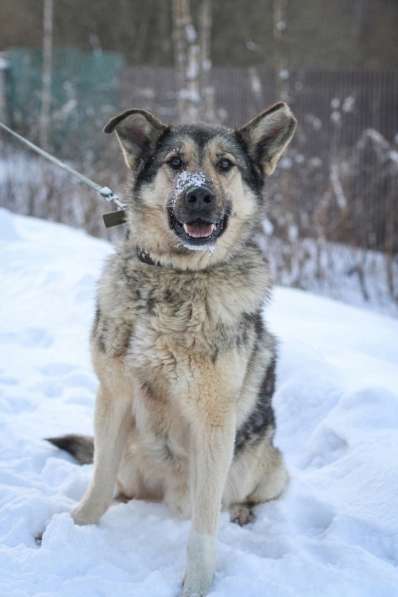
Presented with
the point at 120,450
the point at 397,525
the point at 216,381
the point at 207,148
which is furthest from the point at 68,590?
the point at 207,148

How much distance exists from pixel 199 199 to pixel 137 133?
494mm

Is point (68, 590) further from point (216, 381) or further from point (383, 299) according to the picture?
point (383, 299)

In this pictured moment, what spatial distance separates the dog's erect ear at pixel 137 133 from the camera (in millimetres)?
2789

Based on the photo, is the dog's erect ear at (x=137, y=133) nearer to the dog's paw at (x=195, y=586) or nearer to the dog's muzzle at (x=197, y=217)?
the dog's muzzle at (x=197, y=217)

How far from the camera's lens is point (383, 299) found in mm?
7898

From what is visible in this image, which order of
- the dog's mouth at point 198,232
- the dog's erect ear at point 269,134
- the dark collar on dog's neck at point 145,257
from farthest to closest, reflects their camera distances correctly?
the dog's erect ear at point 269,134, the dark collar on dog's neck at point 145,257, the dog's mouth at point 198,232

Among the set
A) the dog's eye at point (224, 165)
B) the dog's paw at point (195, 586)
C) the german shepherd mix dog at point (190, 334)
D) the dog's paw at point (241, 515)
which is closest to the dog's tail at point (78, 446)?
the german shepherd mix dog at point (190, 334)

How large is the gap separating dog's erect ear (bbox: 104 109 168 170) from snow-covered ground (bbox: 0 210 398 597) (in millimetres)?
1527

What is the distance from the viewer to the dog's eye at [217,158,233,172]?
2809 millimetres

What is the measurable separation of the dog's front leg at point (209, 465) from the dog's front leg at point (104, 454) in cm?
34

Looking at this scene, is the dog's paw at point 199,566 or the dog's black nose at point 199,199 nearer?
the dog's paw at point 199,566

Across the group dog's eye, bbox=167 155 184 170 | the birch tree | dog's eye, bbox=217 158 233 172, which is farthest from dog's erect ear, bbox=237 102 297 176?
the birch tree

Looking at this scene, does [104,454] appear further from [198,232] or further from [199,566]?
[198,232]

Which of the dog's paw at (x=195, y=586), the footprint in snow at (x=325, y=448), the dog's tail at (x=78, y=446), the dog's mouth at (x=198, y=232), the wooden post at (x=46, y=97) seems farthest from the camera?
the wooden post at (x=46, y=97)
